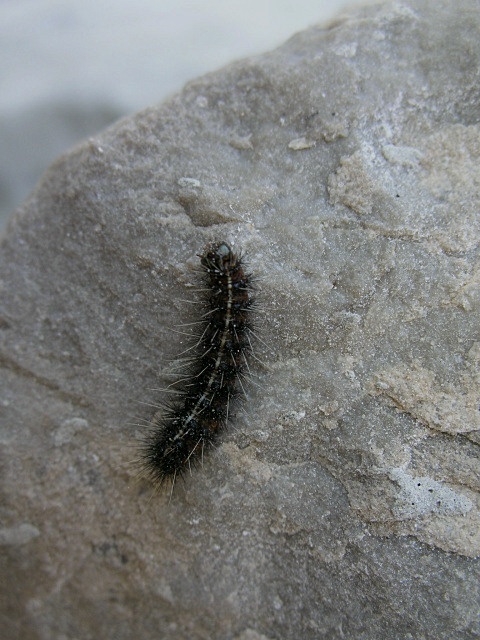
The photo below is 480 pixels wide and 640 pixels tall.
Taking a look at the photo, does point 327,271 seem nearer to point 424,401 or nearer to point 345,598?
point 424,401

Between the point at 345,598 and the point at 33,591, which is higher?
the point at 33,591

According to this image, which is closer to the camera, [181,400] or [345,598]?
[345,598]

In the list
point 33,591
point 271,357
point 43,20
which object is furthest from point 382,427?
point 43,20
